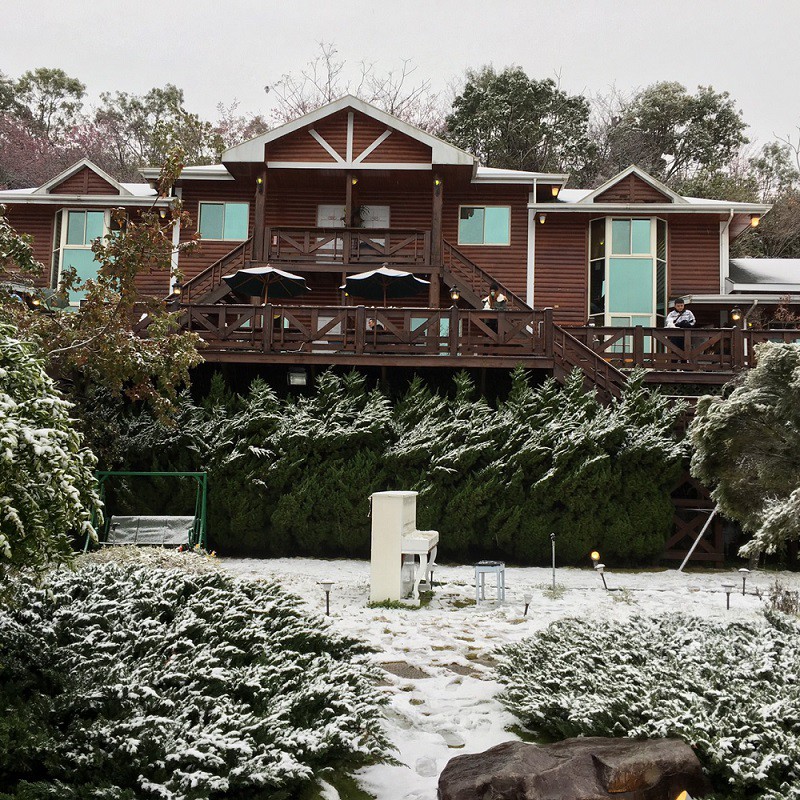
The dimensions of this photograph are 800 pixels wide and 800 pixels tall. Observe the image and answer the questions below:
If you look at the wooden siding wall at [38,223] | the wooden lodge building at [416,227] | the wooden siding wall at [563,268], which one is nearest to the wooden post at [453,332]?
the wooden lodge building at [416,227]

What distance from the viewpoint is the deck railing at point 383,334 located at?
1362cm

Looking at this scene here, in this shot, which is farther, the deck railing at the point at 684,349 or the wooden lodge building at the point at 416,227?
the wooden lodge building at the point at 416,227

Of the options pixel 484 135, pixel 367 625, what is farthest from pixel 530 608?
pixel 484 135

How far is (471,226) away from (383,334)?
717 cm

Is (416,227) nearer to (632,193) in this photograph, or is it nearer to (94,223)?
(632,193)

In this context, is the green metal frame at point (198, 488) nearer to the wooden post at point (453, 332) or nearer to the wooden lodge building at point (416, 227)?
the wooden post at point (453, 332)

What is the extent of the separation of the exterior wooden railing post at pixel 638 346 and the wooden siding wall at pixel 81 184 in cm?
1433

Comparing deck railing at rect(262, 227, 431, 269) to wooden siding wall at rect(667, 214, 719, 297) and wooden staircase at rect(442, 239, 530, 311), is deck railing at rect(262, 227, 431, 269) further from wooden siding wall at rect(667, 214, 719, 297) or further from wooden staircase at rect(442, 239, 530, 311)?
wooden siding wall at rect(667, 214, 719, 297)

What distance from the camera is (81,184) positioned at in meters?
20.3

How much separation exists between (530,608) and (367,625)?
2.18 meters

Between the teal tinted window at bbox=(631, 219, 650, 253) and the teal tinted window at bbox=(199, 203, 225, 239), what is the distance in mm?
10777

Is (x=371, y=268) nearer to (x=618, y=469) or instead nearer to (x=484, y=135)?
(x=618, y=469)

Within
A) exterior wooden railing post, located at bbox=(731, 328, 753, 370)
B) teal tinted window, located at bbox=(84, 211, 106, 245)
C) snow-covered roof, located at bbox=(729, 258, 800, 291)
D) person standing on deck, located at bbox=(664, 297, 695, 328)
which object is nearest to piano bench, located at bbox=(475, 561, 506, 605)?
exterior wooden railing post, located at bbox=(731, 328, 753, 370)

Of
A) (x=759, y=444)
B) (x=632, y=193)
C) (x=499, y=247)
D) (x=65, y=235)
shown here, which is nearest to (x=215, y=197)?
(x=65, y=235)
